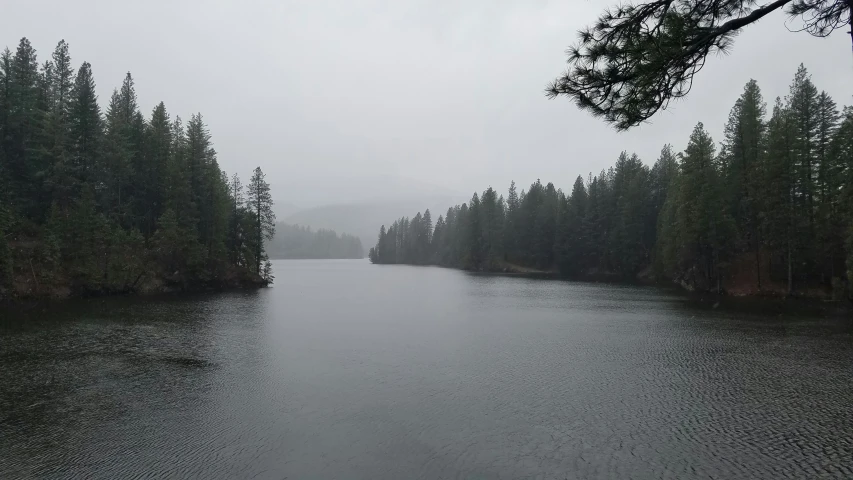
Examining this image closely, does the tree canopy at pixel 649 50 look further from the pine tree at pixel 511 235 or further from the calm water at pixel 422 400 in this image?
the pine tree at pixel 511 235

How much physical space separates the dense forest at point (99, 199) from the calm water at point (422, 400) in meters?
12.3

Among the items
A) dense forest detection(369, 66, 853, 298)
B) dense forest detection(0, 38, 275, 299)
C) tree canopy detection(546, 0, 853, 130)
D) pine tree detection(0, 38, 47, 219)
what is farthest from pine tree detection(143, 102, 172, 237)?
dense forest detection(369, 66, 853, 298)

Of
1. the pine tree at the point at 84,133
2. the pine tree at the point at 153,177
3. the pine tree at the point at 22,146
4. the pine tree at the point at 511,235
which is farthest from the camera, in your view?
the pine tree at the point at 511,235

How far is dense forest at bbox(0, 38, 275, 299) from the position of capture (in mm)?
41688

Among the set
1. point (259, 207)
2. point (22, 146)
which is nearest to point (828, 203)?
point (259, 207)

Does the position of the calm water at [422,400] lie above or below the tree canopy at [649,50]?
below

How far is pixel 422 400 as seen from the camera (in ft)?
51.4

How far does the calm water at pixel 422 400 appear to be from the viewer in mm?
11055

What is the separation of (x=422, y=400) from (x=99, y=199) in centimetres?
5069

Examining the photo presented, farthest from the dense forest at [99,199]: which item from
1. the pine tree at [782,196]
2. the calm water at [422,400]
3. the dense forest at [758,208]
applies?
the pine tree at [782,196]

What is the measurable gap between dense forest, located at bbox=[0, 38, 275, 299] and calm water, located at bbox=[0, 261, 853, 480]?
12281 millimetres

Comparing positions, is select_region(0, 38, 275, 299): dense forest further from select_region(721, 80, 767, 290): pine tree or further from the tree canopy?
select_region(721, 80, 767, 290): pine tree

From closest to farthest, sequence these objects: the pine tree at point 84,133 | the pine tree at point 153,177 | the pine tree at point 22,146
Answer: the pine tree at point 22,146 → the pine tree at point 84,133 → the pine tree at point 153,177

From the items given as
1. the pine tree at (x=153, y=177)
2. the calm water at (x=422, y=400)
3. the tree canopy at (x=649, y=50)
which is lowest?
the calm water at (x=422, y=400)
